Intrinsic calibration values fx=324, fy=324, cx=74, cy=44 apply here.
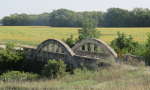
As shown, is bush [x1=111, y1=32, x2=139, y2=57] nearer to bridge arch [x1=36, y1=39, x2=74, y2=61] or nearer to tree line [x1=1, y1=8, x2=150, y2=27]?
bridge arch [x1=36, y1=39, x2=74, y2=61]

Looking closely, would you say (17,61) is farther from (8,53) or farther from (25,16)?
(25,16)

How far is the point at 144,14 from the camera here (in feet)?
241

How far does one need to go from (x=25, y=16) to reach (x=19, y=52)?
74996 mm

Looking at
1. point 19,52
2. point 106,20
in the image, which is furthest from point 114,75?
point 106,20

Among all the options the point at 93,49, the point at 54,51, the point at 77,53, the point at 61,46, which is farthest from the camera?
the point at 54,51

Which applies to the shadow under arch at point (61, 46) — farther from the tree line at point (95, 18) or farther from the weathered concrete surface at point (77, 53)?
the tree line at point (95, 18)

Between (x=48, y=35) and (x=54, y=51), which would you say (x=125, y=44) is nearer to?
(x=54, y=51)

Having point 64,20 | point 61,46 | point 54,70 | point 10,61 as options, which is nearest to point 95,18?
point 64,20

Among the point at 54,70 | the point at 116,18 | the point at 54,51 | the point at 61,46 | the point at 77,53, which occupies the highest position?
the point at 116,18

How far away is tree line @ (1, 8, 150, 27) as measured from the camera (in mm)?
76312

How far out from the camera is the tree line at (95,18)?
7631cm

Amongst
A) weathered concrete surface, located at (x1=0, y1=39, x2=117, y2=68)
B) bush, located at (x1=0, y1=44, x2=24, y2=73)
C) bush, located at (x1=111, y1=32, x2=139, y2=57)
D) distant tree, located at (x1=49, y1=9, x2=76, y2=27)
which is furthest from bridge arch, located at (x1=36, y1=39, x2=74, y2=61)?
distant tree, located at (x1=49, y1=9, x2=76, y2=27)

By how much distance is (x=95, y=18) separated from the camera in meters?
84.1

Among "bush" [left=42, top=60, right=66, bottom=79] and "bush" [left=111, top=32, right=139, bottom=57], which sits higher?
"bush" [left=111, top=32, right=139, bottom=57]
